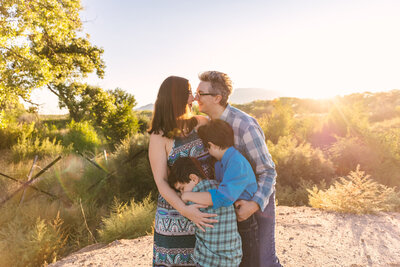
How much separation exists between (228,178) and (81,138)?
13991 mm

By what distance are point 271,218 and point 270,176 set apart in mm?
359

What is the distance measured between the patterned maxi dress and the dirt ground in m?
2.53

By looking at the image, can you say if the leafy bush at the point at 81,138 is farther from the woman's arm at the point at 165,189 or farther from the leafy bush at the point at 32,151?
the woman's arm at the point at 165,189

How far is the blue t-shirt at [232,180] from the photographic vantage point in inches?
67.6

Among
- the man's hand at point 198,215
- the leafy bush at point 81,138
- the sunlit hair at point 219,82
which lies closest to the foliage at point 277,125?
the leafy bush at point 81,138

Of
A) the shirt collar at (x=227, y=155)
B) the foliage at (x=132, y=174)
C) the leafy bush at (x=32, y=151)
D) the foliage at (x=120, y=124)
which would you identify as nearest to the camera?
the shirt collar at (x=227, y=155)

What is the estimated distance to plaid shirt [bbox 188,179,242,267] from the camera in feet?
5.77

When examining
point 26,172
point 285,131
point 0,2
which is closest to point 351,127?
point 285,131

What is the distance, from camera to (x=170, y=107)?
189cm

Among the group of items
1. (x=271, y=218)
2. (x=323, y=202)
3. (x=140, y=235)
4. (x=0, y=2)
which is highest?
(x=0, y=2)

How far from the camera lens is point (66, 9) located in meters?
11.0

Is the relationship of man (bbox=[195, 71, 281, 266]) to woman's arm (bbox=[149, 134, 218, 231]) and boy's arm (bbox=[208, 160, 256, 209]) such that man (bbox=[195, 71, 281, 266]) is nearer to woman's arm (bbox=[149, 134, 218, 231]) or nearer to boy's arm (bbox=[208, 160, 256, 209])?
boy's arm (bbox=[208, 160, 256, 209])

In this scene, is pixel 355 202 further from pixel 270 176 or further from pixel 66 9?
pixel 66 9

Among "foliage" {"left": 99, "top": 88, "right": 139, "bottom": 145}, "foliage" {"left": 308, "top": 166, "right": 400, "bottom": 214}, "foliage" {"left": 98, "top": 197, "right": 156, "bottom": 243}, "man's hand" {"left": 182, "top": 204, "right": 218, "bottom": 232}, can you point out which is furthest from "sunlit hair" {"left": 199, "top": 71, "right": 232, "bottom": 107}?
"foliage" {"left": 99, "top": 88, "right": 139, "bottom": 145}
